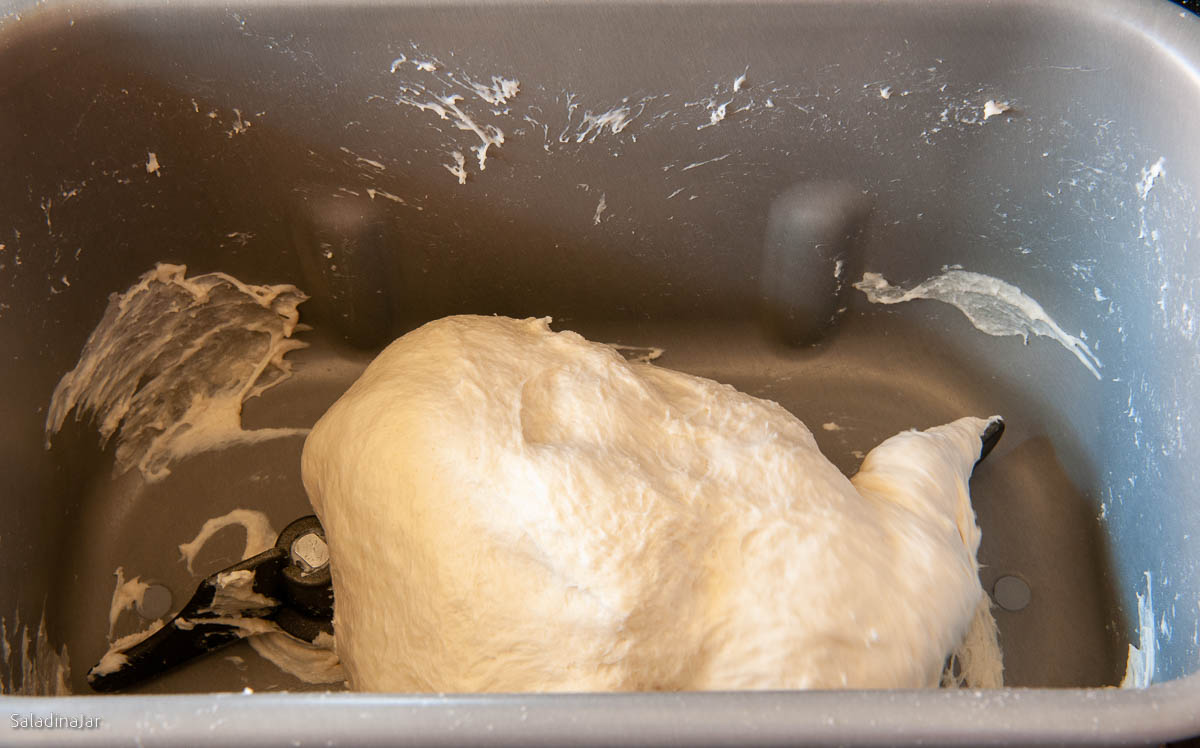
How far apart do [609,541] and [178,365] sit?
0.62 metres

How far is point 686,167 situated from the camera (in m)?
0.98

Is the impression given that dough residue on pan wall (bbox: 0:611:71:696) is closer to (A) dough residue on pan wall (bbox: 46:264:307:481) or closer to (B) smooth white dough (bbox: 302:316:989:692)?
(A) dough residue on pan wall (bbox: 46:264:307:481)

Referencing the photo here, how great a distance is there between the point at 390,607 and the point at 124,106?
1.92 ft

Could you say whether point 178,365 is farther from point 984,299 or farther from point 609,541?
point 984,299

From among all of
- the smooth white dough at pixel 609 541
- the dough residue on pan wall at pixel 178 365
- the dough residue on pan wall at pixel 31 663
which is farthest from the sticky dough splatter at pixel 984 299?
the dough residue on pan wall at pixel 31 663

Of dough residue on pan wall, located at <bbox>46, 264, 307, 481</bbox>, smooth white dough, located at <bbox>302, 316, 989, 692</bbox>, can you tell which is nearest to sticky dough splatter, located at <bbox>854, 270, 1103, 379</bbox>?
smooth white dough, located at <bbox>302, 316, 989, 692</bbox>

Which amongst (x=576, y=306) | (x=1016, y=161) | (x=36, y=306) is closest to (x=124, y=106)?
(x=36, y=306)

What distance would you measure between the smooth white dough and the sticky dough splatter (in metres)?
0.25

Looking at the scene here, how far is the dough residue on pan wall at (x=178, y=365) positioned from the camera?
0.97 m

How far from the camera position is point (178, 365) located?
1.05 metres

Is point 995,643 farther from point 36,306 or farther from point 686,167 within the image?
point 36,306

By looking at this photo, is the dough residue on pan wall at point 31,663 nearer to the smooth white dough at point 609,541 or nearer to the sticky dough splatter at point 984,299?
the smooth white dough at point 609,541

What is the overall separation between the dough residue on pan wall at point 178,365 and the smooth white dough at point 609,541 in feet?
0.87

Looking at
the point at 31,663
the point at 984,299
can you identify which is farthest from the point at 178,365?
the point at 984,299
